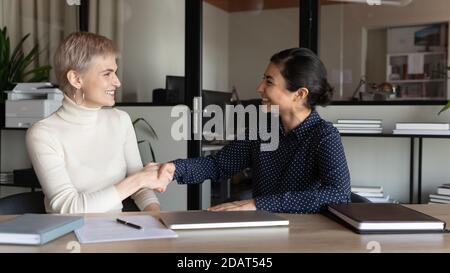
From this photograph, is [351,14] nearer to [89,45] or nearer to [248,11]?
[248,11]

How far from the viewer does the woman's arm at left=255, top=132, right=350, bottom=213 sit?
1.49 metres

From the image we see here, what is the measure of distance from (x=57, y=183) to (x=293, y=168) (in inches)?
33.4

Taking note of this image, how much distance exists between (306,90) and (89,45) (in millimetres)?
857

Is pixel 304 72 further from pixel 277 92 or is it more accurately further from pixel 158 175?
pixel 158 175

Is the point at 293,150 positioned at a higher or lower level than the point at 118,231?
higher

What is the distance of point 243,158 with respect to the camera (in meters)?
2.02

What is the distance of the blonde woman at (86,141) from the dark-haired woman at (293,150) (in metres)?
0.22

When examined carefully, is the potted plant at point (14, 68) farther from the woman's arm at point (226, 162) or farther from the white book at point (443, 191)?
the white book at point (443, 191)

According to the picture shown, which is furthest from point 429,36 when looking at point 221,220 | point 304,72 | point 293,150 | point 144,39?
point 221,220

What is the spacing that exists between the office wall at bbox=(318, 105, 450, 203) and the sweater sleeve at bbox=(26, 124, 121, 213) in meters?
2.22

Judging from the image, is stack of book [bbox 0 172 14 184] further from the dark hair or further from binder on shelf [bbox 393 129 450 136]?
binder on shelf [bbox 393 129 450 136]

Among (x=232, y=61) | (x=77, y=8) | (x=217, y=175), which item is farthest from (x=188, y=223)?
(x=232, y=61)

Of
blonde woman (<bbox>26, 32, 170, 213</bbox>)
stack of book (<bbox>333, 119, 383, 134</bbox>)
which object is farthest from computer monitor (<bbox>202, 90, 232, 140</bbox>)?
blonde woman (<bbox>26, 32, 170, 213</bbox>)

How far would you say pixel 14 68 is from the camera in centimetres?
404
